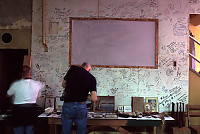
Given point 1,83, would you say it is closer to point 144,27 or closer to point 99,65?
point 99,65

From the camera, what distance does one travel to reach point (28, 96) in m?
3.43

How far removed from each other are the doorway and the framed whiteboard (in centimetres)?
210

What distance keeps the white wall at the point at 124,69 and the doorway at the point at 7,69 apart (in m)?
1.31

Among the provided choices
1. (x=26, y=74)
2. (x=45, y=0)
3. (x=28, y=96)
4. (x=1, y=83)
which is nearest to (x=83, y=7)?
(x=45, y=0)

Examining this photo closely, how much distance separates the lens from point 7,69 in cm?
572

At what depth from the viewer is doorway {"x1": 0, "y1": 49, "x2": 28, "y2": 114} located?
5.22 meters

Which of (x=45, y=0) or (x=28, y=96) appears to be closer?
(x=28, y=96)

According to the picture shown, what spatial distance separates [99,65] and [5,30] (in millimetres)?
2350

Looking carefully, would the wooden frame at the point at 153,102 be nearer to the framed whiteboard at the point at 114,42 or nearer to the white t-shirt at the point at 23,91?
the framed whiteboard at the point at 114,42

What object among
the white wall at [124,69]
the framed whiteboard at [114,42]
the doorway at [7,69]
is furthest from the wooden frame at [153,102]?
the doorway at [7,69]

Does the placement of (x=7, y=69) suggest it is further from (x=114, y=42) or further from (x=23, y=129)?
(x=114, y=42)

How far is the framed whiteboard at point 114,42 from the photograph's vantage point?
4609 mm

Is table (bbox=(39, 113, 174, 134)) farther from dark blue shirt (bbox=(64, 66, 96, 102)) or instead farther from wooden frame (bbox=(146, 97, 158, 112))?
dark blue shirt (bbox=(64, 66, 96, 102))

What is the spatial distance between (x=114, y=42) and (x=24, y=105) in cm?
238
